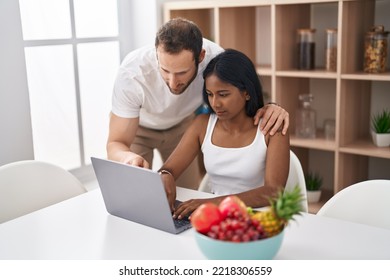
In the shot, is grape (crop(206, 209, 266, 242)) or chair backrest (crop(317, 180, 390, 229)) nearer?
grape (crop(206, 209, 266, 242))

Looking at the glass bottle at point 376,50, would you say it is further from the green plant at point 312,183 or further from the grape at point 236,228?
the grape at point 236,228

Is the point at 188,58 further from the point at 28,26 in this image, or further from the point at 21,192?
the point at 28,26

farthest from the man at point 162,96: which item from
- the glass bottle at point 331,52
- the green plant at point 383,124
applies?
the green plant at point 383,124

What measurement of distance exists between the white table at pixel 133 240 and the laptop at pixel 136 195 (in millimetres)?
26

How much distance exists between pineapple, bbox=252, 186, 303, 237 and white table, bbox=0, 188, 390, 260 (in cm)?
17

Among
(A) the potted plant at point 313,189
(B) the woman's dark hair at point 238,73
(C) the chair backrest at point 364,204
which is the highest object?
(B) the woman's dark hair at point 238,73

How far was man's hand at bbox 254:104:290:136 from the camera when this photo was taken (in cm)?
175

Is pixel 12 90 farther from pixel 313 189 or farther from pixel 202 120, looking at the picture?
pixel 313 189

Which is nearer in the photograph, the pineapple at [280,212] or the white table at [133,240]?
the pineapple at [280,212]

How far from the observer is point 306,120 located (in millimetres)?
2713

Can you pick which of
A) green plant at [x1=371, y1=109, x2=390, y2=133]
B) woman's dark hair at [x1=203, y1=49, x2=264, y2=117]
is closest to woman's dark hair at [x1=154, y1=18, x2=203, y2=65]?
woman's dark hair at [x1=203, y1=49, x2=264, y2=117]

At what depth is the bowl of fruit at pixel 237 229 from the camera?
105 centimetres

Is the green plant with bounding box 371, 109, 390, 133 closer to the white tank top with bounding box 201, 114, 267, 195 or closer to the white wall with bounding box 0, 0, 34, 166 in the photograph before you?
the white tank top with bounding box 201, 114, 267, 195

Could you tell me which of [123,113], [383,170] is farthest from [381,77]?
[123,113]
